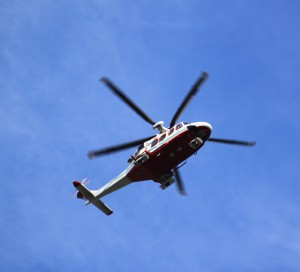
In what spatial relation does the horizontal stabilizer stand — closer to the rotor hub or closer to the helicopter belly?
the helicopter belly

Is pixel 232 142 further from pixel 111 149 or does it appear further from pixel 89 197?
pixel 89 197

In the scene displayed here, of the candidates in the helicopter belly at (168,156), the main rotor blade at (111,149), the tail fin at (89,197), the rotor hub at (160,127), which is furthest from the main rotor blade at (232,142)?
the tail fin at (89,197)

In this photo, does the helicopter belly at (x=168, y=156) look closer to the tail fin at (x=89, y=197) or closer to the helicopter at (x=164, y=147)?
the helicopter at (x=164, y=147)

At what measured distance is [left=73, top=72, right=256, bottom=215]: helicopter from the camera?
3888 centimetres

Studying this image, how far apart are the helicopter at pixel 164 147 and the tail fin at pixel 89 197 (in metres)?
3.46

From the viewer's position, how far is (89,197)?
149 ft

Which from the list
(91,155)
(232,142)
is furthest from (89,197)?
(232,142)

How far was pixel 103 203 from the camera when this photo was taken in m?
46.5

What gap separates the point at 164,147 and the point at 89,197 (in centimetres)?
1036

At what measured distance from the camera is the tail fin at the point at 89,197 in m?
44.5

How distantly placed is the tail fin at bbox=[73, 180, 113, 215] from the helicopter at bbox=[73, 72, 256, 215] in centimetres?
346

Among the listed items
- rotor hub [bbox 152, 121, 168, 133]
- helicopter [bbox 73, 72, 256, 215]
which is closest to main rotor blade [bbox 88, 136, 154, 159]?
helicopter [bbox 73, 72, 256, 215]

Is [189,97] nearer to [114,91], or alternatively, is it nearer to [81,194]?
[114,91]

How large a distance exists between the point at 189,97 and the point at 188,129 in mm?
2941
